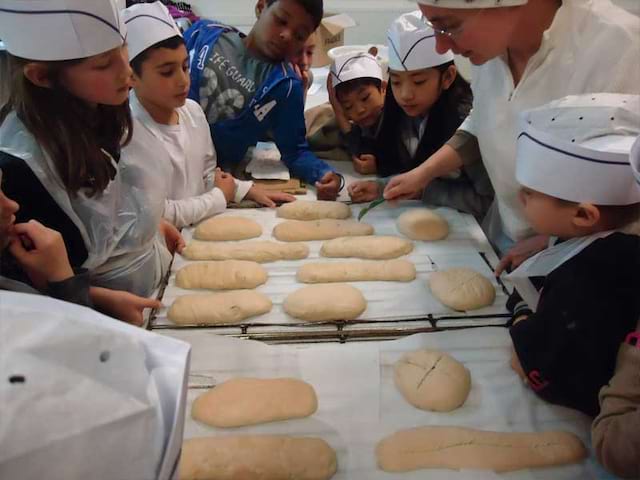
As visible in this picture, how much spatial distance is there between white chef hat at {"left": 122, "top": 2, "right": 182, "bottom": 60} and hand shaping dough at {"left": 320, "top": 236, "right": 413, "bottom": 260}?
78 centimetres

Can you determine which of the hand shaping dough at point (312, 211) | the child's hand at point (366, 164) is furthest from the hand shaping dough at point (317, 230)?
the child's hand at point (366, 164)

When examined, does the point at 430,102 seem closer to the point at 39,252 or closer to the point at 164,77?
the point at 164,77

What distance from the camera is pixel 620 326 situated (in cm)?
86

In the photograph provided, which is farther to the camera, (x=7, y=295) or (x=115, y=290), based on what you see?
(x=115, y=290)

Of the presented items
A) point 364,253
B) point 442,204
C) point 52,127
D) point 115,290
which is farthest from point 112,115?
point 442,204

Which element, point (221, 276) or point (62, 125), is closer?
point (62, 125)

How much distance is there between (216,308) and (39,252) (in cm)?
43

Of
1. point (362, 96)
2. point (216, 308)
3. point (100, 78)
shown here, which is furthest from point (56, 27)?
point (362, 96)

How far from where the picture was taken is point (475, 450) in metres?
0.96

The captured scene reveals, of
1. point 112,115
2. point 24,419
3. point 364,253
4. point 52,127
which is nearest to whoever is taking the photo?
point 24,419

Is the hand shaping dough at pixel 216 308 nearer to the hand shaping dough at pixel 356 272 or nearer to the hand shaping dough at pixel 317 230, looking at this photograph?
the hand shaping dough at pixel 356 272

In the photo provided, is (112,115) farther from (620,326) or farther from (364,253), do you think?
(620,326)

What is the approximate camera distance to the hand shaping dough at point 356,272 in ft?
4.67

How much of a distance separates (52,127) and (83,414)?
2.41 feet
